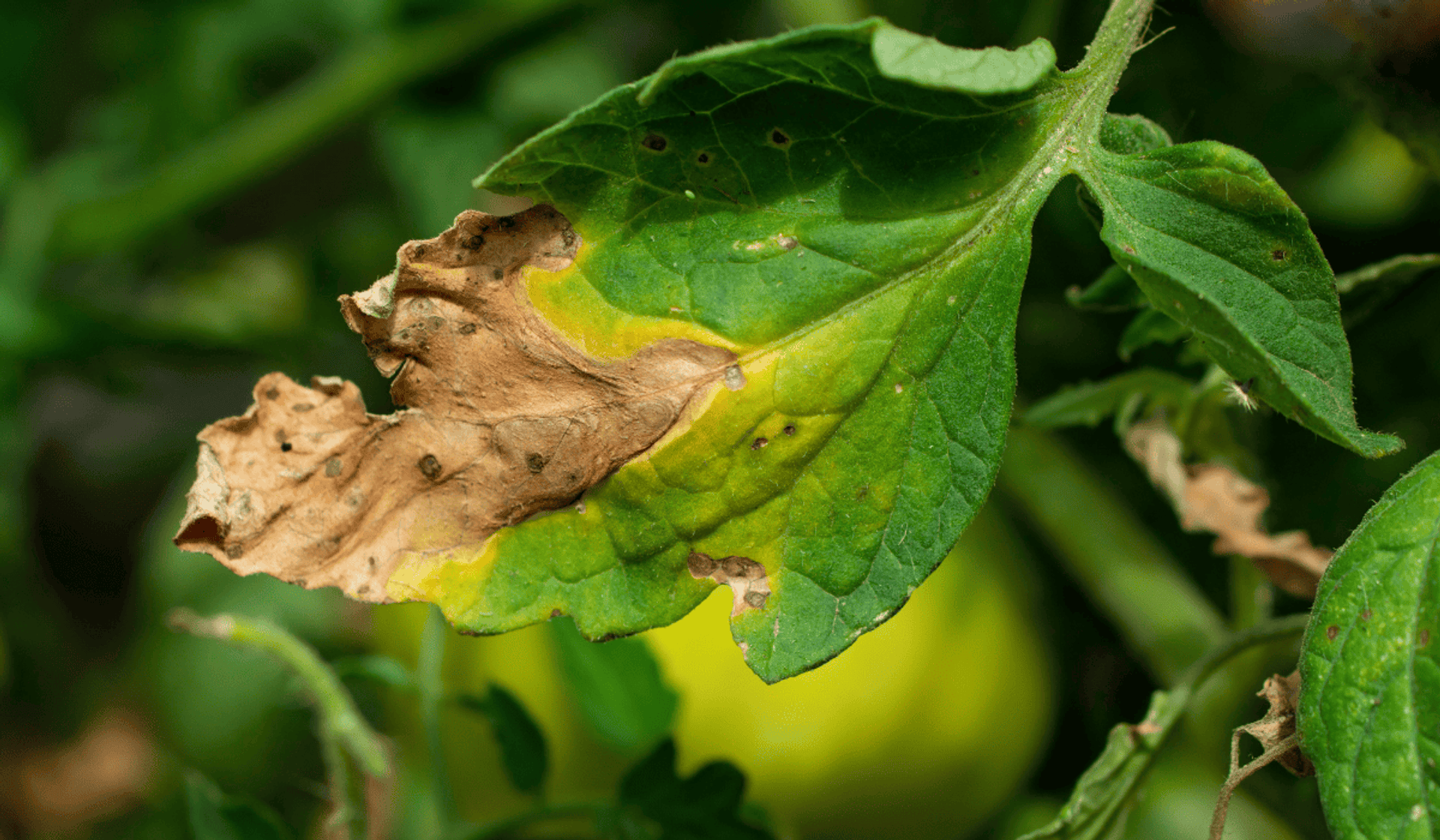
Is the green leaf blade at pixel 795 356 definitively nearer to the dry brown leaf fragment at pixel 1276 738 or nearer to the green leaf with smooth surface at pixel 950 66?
the green leaf with smooth surface at pixel 950 66

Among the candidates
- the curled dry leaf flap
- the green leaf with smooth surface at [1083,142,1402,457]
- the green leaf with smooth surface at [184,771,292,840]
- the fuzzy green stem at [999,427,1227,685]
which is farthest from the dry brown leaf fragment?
the green leaf with smooth surface at [184,771,292,840]

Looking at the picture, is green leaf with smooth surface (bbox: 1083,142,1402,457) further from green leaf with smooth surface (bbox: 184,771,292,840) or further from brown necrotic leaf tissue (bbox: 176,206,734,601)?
green leaf with smooth surface (bbox: 184,771,292,840)

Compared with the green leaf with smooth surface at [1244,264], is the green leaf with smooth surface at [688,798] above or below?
below

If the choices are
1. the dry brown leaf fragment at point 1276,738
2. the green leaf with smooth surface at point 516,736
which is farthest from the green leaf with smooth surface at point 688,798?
the dry brown leaf fragment at point 1276,738

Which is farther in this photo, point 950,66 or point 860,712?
point 860,712

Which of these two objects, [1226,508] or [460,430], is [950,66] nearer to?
[460,430]

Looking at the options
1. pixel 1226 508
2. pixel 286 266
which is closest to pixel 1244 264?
pixel 1226 508
